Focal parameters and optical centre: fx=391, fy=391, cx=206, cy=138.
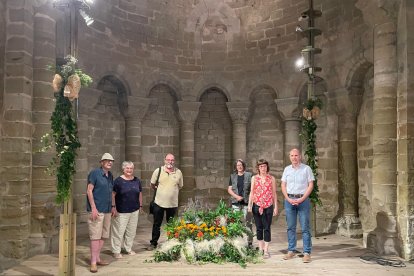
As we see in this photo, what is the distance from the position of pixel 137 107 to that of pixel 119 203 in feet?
13.1

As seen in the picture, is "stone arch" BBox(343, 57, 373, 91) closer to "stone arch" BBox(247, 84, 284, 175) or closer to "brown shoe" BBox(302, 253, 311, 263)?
"stone arch" BBox(247, 84, 284, 175)

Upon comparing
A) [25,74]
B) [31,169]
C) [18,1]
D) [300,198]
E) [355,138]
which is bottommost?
[300,198]

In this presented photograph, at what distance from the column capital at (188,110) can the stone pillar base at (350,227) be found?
4416 mm

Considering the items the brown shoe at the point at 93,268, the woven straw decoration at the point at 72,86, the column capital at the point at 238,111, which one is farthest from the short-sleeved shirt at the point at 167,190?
the column capital at the point at 238,111

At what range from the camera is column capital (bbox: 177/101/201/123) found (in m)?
10.2

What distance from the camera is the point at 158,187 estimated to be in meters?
6.60

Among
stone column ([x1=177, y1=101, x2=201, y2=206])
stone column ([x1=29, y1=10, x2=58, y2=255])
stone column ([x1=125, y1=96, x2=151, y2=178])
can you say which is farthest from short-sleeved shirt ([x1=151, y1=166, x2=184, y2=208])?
Result: stone column ([x1=177, y1=101, x2=201, y2=206])

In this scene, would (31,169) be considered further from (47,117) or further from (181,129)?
(181,129)

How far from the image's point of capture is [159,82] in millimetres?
10062

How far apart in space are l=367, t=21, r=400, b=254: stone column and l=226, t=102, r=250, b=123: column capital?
4.04 m

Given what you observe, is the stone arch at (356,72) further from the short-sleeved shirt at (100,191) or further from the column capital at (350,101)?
the short-sleeved shirt at (100,191)

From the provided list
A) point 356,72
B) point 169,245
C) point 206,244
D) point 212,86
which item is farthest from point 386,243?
point 212,86

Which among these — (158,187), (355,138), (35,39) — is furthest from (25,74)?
(355,138)

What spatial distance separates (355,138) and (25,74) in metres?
6.44
